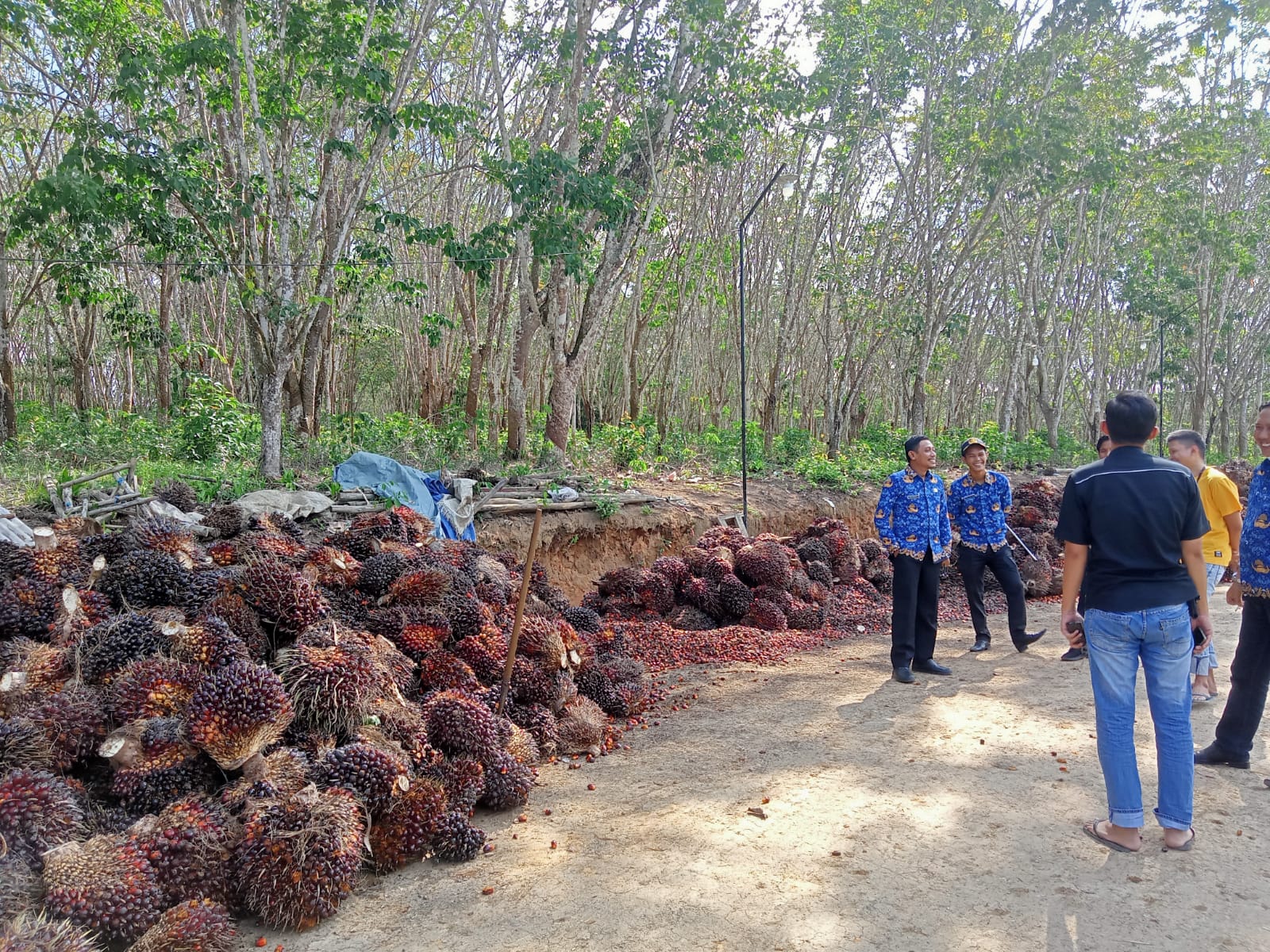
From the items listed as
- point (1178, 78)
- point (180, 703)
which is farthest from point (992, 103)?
point (180, 703)

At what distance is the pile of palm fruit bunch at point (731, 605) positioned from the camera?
22.6ft

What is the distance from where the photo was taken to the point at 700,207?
50.8 ft

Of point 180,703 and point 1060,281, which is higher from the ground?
point 1060,281

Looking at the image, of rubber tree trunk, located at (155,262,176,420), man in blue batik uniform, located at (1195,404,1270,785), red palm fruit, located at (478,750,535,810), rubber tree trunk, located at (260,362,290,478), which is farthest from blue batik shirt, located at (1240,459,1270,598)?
rubber tree trunk, located at (155,262,176,420)

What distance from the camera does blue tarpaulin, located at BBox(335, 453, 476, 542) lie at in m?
7.73

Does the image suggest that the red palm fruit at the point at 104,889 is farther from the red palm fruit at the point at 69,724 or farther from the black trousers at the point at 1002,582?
the black trousers at the point at 1002,582

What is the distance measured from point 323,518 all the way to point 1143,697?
20.7 feet

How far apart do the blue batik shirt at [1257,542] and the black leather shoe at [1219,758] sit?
2.65 ft

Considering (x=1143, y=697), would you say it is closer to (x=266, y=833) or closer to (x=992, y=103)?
(x=266, y=833)

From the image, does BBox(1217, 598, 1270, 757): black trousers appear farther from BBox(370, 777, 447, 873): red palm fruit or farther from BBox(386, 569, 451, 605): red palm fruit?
BBox(386, 569, 451, 605): red palm fruit

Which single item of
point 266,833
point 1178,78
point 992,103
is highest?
point 1178,78

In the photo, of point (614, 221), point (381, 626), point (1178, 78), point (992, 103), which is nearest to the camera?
point (381, 626)

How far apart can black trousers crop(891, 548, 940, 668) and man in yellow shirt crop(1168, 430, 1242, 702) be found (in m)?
1.57

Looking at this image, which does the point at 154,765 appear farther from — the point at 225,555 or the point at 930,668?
the point at 930,668
